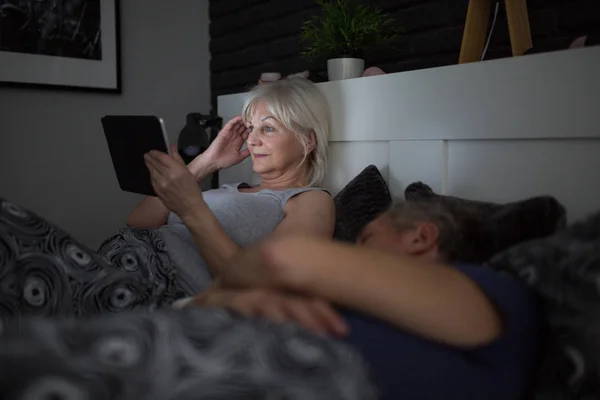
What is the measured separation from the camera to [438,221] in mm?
937

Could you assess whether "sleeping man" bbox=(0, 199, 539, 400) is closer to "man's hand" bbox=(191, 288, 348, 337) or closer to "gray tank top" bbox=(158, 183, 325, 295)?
"man's hand" bbox=(191, 288, 348, 337)

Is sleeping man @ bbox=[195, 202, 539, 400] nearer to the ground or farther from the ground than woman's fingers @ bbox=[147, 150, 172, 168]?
nearer to the ground

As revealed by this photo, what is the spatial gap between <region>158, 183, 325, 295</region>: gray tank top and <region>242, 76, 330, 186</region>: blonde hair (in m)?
0.19

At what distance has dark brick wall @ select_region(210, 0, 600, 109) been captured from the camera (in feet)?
5.05

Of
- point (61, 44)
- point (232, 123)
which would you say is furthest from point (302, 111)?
point (61, 44)

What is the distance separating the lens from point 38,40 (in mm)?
2471

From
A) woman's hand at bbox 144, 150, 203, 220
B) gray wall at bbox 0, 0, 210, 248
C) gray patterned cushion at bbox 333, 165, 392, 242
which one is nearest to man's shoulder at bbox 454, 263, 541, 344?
gray patterned cushion at bbox 333, 165, 392, 242

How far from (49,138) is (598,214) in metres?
2.40

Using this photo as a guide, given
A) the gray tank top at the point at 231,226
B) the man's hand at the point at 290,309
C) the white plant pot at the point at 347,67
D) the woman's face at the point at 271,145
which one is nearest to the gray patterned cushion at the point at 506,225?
the man's hand at the point at 290,309

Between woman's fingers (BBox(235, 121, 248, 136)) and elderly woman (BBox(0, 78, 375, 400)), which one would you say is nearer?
elderly woman (BBox(0, 78, 375, 400))

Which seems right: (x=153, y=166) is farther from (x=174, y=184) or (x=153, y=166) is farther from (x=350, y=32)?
(x=350, y=32)

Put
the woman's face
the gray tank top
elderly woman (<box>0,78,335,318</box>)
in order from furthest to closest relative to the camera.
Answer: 1. the woman's face
2. the gray tank top
3. elderly woman (<box>0,78,335,318</box>)

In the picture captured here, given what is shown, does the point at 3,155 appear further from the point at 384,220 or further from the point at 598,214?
the point at 598,214

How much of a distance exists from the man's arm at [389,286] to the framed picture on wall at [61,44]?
7.23 ft
